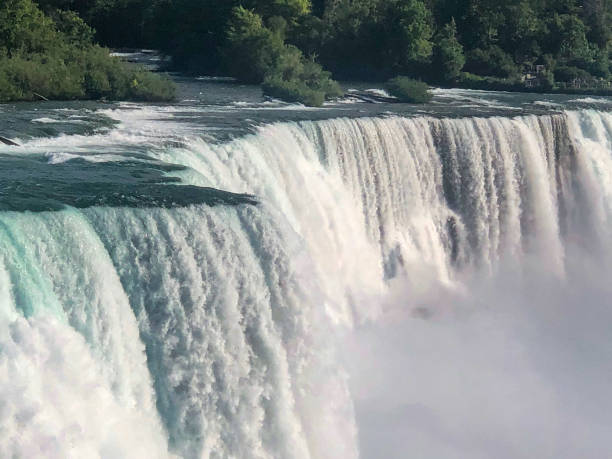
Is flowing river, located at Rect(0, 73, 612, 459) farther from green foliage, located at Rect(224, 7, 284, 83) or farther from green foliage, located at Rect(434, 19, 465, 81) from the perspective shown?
green foliage, located at Rect(434, 19, 465, 81)

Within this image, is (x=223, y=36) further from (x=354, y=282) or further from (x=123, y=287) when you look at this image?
(x=123, y=287)

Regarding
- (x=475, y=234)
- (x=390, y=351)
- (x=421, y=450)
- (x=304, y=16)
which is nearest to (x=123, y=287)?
(x=421, y=450)

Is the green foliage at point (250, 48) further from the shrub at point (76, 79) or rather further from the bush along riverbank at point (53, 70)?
the shrub at point (76, 79)

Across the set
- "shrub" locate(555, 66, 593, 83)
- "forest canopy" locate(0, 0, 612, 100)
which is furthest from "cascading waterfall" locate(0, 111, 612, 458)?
"shrub" locate(555, 66, 593, 83)

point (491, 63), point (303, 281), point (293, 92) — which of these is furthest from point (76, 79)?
point (491, 63)

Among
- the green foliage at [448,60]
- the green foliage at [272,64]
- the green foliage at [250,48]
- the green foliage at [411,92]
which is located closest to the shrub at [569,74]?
the green foliage at [448,60]
